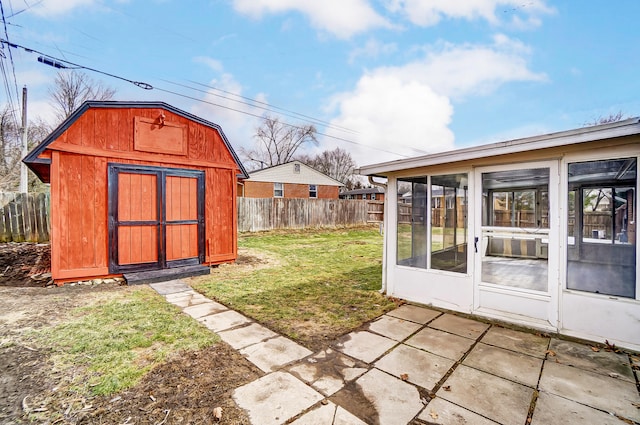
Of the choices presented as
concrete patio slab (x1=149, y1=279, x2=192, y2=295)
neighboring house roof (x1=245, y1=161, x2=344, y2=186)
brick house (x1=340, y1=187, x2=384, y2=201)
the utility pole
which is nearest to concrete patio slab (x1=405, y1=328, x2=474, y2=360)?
concrete patio slab (x1=149, y1=279, x2=192, y2=295)

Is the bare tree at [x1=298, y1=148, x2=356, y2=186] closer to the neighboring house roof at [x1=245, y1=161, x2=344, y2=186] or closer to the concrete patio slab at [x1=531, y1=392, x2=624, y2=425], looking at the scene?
the neighboring house roof at [x1=245, y1=161, x2=344, y2=186]

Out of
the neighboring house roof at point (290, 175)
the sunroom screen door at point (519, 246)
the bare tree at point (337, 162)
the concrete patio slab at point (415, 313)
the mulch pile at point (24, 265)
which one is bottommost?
the concrete patio slab at point (415, 313)

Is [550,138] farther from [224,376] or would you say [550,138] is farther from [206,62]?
[206,62]

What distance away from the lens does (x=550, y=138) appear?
3000 mm

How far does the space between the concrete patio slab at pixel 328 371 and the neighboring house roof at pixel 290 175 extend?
16567mm

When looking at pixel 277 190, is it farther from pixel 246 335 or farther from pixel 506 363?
pixel 506 363

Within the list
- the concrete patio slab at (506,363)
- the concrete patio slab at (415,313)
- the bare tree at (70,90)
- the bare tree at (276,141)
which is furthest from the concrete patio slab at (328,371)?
the bare tree at (276,141)

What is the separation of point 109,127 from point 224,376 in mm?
5119

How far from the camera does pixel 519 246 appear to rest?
353 centimetres

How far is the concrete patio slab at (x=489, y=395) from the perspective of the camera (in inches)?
74.3

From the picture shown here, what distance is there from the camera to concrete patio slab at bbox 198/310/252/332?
3.32 meters

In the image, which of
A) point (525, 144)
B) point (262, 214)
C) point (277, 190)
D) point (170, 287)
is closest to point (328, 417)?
point (525, 144)

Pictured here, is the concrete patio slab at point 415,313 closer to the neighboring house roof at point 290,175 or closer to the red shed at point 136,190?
the red shed at point 136,190

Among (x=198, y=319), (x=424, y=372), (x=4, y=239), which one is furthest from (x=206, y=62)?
(x=424, y=372)
